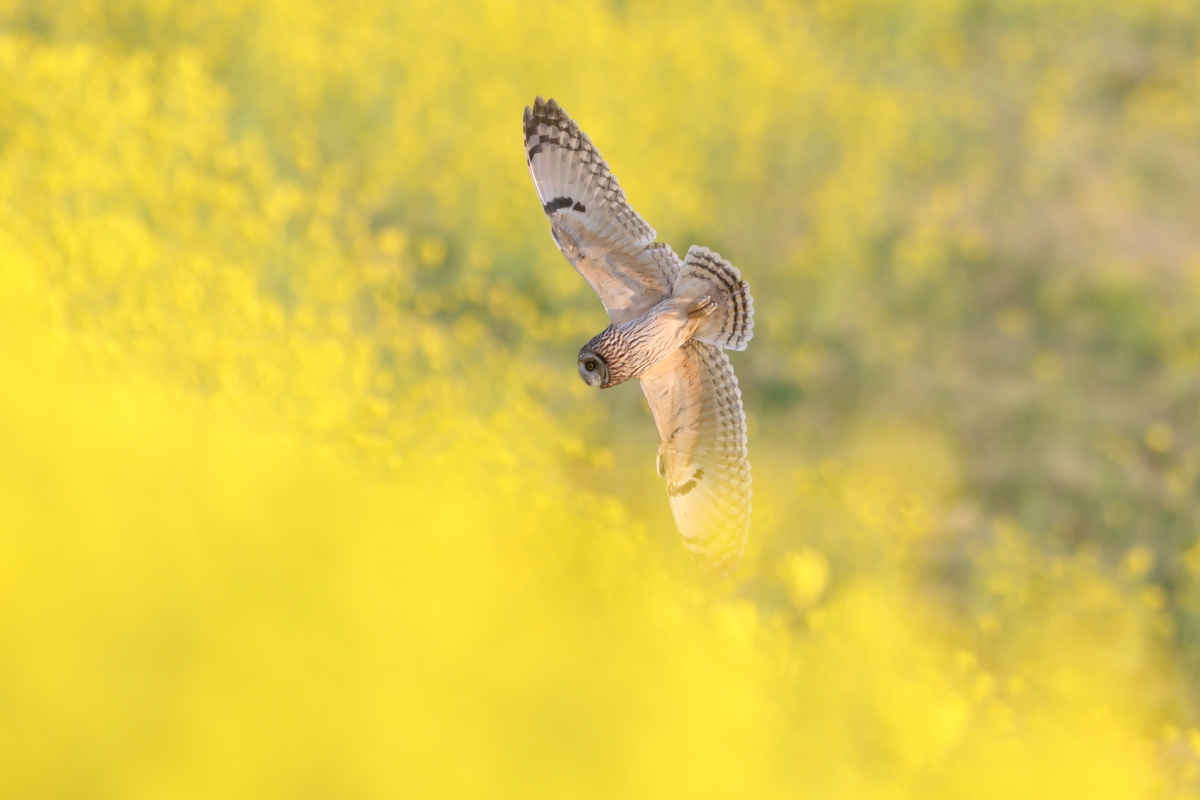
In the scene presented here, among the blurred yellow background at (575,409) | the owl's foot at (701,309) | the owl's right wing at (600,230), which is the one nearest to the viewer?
the blurred yellow background at (575,409)

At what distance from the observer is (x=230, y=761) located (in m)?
1.85

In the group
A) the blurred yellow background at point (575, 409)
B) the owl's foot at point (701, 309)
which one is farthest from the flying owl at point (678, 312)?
the blurred yellow background at point (575, 409)

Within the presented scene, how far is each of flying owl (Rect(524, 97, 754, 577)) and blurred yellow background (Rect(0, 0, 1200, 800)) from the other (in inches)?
9.6

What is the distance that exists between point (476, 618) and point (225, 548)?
1.65ft

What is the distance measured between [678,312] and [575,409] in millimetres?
1346

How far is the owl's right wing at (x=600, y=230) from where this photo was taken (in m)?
2.41

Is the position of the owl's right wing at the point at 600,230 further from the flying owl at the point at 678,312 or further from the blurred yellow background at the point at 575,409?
the blurred yellow background at the point at 575,409

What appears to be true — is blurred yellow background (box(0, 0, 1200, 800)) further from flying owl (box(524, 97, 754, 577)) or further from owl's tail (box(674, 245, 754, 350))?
owl's tail (box(674, 245, 754, 350))

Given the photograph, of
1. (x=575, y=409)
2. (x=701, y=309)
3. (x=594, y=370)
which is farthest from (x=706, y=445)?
(x=575, y=409)

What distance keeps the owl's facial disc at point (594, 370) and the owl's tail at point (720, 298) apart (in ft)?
1.23

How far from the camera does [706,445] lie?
2402 millimetres

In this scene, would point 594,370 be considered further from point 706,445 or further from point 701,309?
point 706,445

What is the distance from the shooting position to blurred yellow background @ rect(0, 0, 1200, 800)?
1.93 metres

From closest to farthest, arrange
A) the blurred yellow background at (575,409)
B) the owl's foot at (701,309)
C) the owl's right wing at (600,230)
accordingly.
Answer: the blurred yellow background at (575,409), the owl's foot at (701,309), the owl's right wing at (600,230)
